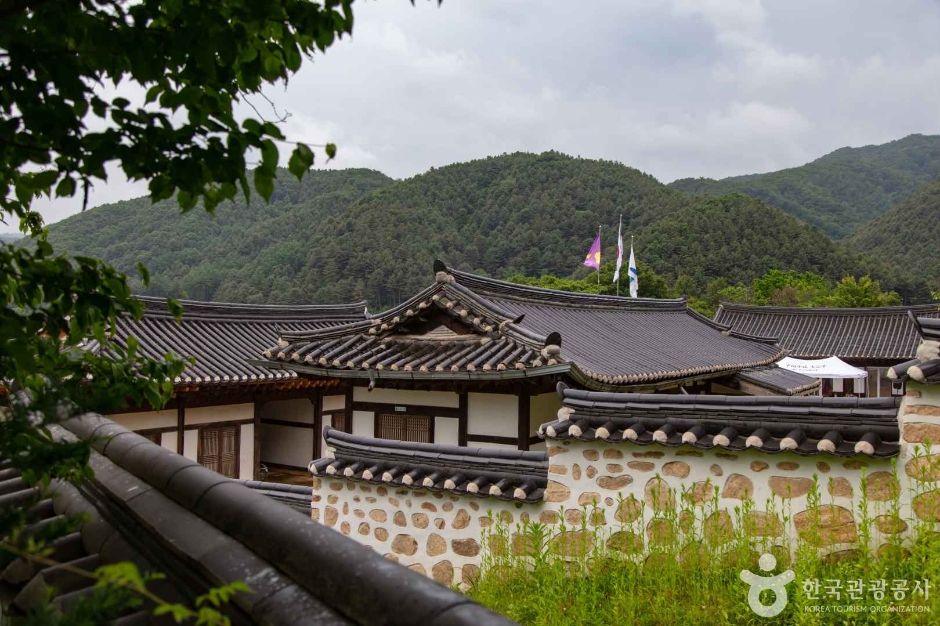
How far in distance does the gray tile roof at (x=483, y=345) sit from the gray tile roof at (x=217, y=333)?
264cm

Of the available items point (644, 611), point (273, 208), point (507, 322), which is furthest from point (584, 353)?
point (273, 208)

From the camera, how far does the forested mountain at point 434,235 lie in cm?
5519

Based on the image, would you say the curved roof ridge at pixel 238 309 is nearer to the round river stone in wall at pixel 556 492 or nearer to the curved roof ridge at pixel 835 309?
Answer: the round river stone in wall at pixel 556 492

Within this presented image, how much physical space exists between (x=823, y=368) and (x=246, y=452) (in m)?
17.7

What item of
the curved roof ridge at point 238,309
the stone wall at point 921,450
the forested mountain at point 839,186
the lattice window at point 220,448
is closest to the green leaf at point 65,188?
the stone wall at point 921,450

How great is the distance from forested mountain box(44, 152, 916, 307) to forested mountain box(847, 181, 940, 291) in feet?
29.2

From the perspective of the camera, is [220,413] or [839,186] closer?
[220,413]

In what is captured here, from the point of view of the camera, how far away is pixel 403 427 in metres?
10.6

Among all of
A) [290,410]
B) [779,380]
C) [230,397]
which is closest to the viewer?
[230,397]

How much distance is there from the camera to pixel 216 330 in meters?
16.4

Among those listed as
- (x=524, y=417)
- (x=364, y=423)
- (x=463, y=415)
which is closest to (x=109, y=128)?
(x=524, y=417)

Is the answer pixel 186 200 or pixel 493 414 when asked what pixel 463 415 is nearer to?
pixel 493 414

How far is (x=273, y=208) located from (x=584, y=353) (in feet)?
218

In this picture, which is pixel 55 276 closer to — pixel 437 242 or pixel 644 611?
pixel 644 611
